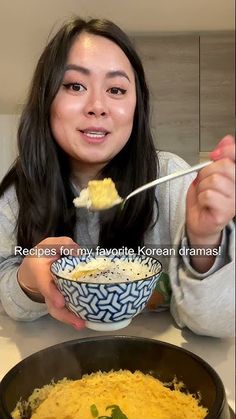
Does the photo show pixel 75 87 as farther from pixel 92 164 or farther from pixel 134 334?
pixel 134 334

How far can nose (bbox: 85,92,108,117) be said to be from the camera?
0.37 metres

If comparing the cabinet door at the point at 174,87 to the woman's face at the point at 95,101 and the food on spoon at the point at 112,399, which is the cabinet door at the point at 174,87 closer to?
the woman's face at the point at 95,101

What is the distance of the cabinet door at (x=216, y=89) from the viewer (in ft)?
1.09

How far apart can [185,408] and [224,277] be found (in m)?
0.13

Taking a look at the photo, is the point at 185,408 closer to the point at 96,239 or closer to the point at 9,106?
the point at 96,239

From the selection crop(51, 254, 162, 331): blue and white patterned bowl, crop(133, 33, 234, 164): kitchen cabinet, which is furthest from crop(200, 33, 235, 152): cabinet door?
crop(51, 254, 162, 331): blue and white patterned bowl

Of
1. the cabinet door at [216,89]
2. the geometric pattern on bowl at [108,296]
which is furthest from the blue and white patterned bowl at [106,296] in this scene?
the cabinet door at [216,89]

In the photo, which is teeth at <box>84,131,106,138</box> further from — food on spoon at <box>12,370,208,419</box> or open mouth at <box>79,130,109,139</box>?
food on spoon at <box>12,370,208,419</box>

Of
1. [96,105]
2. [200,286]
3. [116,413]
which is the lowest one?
[116,413]

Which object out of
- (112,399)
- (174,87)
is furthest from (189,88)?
(112,399)

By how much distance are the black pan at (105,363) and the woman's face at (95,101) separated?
5.6 inches

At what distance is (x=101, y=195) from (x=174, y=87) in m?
0.09

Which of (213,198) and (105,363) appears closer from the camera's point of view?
(213,198)

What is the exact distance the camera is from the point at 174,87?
0.36 metres
